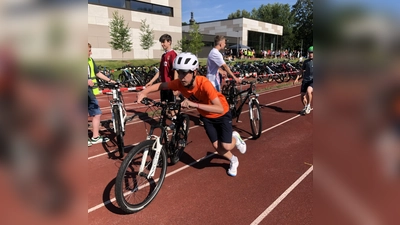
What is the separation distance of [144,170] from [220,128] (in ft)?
4.15

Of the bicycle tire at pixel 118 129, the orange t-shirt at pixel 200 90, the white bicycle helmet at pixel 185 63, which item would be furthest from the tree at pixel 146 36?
the white bicycle helmet at pixel 185 63

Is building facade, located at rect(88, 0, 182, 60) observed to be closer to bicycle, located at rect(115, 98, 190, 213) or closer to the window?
the window

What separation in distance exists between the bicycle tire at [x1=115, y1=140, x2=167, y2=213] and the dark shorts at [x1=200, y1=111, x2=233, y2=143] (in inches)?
33.1

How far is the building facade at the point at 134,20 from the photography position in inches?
1051

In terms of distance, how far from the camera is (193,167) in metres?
4.32

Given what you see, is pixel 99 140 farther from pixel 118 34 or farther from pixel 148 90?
pixel 118 34

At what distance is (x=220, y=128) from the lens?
12.7 ft

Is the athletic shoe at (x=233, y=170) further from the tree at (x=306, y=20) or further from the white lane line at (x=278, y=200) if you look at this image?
the tree at (x=306, y=20)

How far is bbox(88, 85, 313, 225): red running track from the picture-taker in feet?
9.98

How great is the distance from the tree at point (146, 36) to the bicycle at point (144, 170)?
1071 inches

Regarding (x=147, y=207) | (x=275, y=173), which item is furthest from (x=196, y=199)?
(x=275, y=173)
